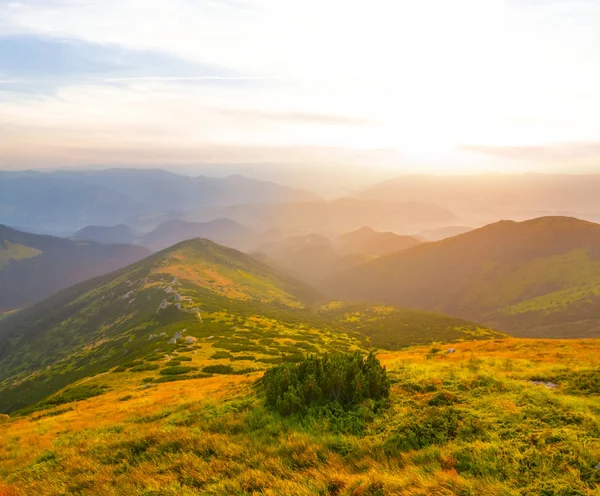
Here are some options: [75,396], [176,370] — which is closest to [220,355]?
[176,370]

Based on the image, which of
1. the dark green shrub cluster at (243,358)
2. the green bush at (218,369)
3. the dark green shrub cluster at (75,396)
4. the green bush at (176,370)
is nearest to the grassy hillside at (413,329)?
the dark green shrub cluster at (243,358)

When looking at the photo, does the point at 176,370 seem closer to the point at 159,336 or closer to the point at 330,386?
the point at 330,386

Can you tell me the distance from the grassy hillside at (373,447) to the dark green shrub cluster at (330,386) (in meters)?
0.63

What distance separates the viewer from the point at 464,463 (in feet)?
28.7

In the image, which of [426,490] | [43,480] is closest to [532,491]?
[426,490]

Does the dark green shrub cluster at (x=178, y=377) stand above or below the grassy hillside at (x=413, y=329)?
above

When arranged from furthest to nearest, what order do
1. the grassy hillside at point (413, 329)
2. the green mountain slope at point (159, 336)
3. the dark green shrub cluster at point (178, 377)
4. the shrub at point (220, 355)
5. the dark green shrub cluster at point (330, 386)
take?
the grassy hillside at point (413, 329)
the green mountain slope at point (159, 336)
the shrub at point (220, 355)
the dark green shrub cluster at point (178, 377)
the dark green shrub cluster at point (330, 386)

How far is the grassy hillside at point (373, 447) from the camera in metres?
8.20

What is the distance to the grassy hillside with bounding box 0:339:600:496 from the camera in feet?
26.9

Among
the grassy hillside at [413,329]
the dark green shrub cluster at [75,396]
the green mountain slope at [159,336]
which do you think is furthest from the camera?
the grassy hillside at [413,329]

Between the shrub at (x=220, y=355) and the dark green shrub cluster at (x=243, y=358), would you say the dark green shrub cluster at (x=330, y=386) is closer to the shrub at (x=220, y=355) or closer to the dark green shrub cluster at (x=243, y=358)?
the dark green shrub cluster at (x=243, y=358)

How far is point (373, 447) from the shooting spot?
10258mm

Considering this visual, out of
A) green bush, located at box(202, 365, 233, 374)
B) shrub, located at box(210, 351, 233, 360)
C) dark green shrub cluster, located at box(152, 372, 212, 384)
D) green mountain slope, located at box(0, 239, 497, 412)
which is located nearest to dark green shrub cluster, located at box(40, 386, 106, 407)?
dark green shrub cluster, located at box(152, 372, 212, 384)

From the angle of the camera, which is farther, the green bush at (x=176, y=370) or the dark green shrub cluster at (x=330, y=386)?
the green bush at (x=176, y=370)
